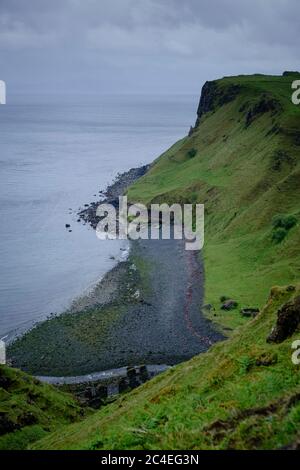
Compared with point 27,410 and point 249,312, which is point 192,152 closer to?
point 249,312

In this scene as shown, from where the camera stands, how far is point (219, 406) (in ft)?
70.6

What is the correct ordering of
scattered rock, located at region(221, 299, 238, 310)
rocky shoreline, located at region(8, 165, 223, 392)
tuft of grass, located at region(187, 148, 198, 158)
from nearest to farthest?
rocky shoreline, located at region(8, 165, 223, 392)
scattered rock, located at region(221, 299, 238, 310)
tuft of grass, located at region(187, 148, 198, 158)

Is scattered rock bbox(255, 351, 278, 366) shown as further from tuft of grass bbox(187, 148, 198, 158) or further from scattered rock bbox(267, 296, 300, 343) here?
tuft of grass bbox(187, 148, 198, 158)

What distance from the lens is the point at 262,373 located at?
80.0 feet

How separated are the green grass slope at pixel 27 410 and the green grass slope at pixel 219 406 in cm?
332

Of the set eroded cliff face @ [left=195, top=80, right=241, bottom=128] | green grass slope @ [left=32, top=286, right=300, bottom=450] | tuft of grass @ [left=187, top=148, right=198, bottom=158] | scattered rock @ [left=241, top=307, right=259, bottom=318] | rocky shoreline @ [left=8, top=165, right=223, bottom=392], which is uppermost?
eroded cliff face @ [left=195, top=80, right=241, bottom=128]

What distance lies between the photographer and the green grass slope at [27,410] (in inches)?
1433

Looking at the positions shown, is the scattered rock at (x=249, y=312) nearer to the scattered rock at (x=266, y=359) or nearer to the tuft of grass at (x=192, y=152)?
the scattered rock at (x=266, y=359)

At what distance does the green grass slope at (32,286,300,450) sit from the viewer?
15.9 meters

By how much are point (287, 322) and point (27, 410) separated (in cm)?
2222

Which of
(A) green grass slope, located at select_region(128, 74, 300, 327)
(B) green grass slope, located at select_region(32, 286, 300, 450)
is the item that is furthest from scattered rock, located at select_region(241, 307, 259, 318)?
(B) green grass slope, located at select_region(32, 286, 300, 450)

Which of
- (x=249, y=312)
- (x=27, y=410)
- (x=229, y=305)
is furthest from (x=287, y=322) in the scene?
(x=229, y=305)

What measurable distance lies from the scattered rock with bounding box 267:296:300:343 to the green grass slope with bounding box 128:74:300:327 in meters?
38.9

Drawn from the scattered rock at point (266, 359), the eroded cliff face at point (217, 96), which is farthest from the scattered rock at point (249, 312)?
the eroded cliff face at point (217, 96)
